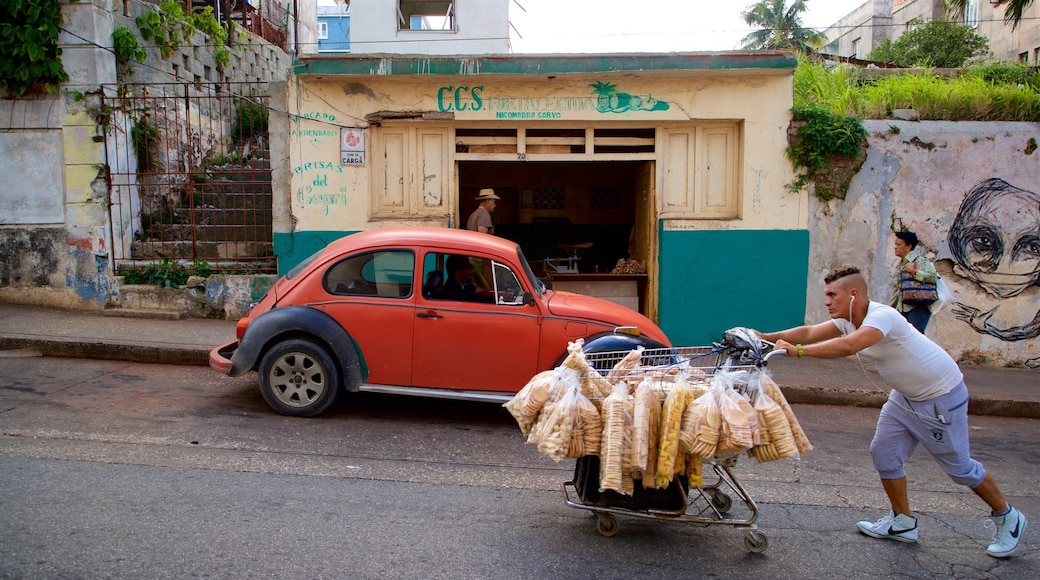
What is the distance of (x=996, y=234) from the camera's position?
9.57m

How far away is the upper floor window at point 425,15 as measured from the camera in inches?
836

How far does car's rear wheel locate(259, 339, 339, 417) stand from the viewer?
620cm

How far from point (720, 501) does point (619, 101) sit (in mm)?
6546

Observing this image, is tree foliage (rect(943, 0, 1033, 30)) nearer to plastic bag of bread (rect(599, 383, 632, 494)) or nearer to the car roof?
the car roof

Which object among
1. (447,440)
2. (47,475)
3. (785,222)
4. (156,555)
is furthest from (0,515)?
(785,222)

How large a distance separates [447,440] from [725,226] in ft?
17.9

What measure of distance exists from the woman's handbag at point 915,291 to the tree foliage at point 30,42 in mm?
10560

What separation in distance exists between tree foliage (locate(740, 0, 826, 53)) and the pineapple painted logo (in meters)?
30.5

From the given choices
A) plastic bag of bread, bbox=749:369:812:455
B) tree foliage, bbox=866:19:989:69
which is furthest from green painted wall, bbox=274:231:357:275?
tree foliage, bbox=866:19:989:69

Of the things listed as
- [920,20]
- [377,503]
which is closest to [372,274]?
[377,503]

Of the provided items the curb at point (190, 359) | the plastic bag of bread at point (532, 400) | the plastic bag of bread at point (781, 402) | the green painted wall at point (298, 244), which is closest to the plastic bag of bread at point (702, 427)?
the plastic bag of bread at point (781, 402)

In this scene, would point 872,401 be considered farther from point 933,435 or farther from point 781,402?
point 781,402

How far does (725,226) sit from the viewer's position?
9.77m

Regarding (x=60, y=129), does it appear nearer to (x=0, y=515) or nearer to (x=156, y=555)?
(x=0, y=515)
